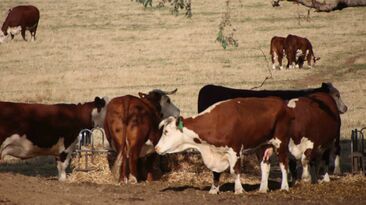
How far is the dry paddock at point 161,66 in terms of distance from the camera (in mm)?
14086

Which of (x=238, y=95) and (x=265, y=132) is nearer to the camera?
(x=265, y=132)

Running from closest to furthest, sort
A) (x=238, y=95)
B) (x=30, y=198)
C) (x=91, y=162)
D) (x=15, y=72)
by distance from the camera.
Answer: (x=30, y=198), (x=91, y=162), (x=238, y=95), (x=15, y=72)

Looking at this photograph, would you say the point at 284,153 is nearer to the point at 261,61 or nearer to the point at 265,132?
the point at 265,132

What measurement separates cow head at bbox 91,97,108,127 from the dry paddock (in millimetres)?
1281

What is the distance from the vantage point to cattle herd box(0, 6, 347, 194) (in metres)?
14.4

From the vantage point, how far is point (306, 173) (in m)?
15.9

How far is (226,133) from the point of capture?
46.8 feet

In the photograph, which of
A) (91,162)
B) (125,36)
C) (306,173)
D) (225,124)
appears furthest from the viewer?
(125,36)

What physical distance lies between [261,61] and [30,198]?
1105 inches

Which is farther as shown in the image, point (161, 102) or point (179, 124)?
point (161, 102)

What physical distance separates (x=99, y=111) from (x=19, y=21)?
26931 millimetres

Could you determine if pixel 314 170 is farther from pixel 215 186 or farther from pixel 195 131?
pixel 195 131

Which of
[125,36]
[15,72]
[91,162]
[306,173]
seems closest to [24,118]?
[91,162]

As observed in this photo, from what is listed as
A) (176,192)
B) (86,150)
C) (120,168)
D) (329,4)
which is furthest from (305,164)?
(86,150)
